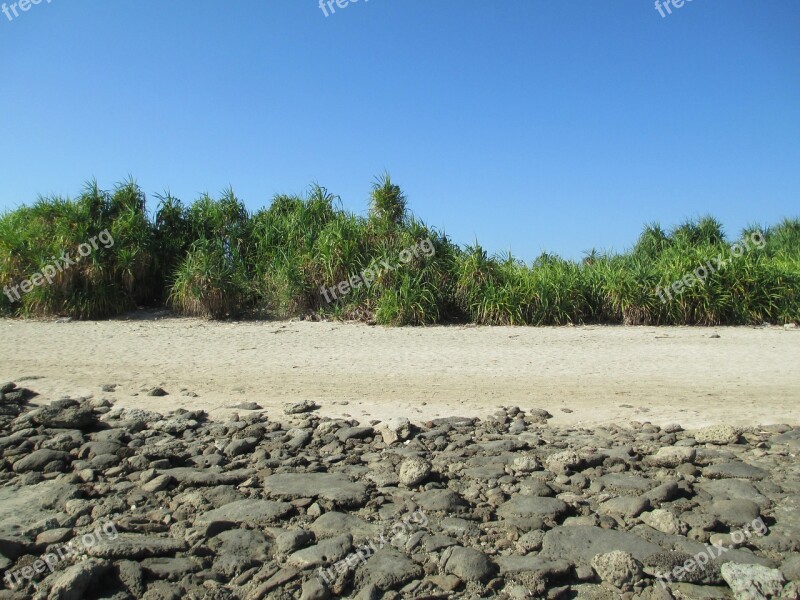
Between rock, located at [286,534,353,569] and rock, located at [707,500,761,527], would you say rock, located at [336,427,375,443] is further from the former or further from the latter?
rock, located at [707,500,761,527]

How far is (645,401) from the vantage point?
678 centimetres

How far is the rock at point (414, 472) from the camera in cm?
462

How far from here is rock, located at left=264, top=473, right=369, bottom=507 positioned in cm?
438

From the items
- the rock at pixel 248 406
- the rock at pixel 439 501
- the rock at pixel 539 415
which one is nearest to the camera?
the rock at pixel 439 501

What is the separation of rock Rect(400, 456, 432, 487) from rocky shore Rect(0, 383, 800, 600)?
0.02m

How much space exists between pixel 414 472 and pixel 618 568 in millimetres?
1621

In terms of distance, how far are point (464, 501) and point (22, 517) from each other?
286cm

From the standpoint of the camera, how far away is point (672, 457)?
4.94m

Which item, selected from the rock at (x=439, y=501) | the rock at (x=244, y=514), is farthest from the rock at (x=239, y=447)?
the rock at (x=439, y=501)

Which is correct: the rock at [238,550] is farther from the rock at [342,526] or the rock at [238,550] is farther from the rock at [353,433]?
the rock at [353,433]

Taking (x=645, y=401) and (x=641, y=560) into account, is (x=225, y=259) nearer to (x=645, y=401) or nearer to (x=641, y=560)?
(x=645, y=401)

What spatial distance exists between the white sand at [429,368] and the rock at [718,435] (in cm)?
41

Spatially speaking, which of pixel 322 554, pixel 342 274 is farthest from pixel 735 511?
pixel 342 274

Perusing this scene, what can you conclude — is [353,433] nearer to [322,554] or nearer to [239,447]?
[239,447]
